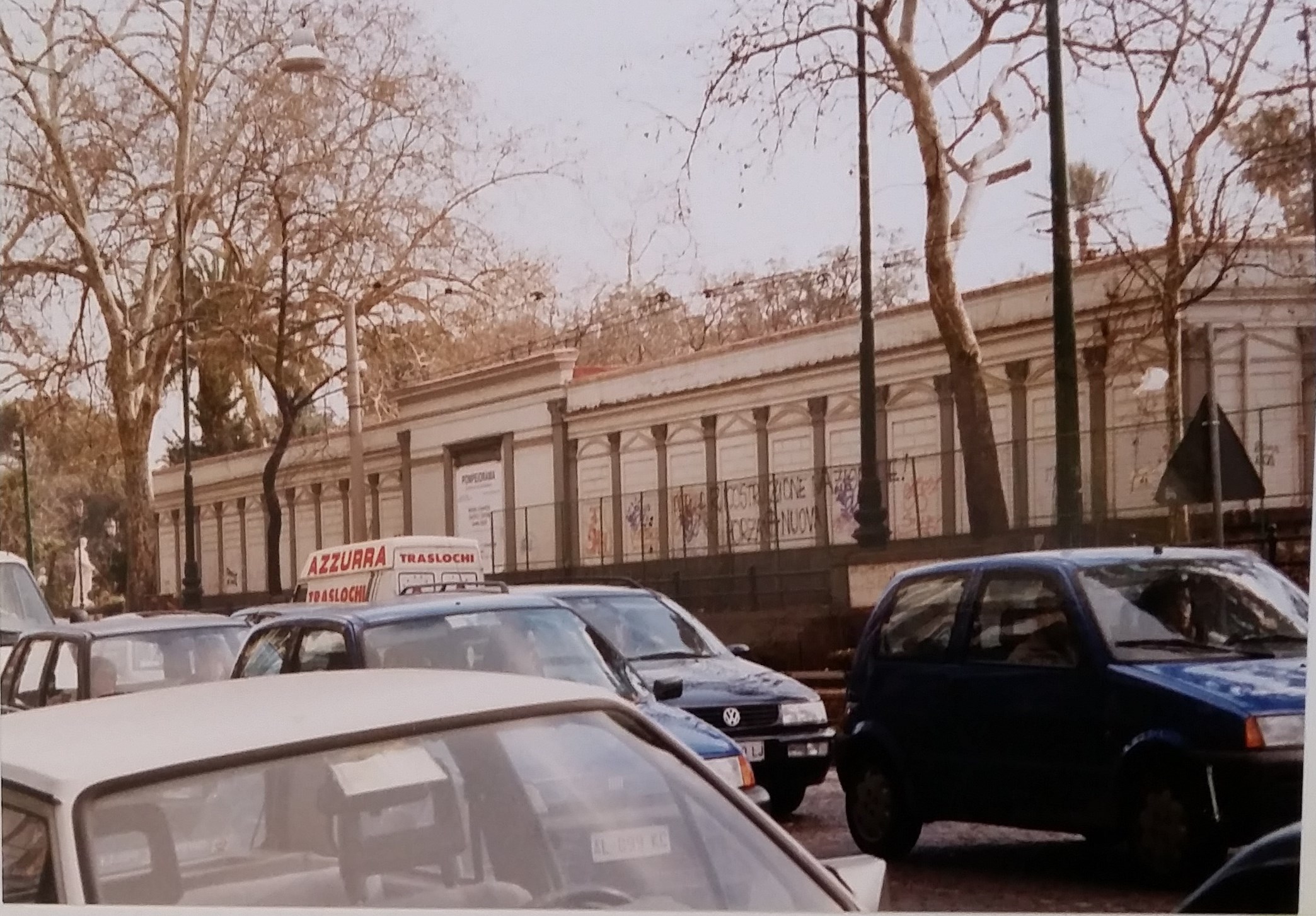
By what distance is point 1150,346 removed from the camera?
17.9ft

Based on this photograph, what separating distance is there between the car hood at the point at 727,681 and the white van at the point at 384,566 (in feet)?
2.70

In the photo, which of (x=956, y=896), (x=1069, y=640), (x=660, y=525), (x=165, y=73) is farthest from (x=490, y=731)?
(x=165, y=73)

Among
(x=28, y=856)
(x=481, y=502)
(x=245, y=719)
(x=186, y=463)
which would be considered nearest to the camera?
(x=28, y=856)

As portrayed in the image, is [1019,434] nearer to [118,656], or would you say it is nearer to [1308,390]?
[1308,390]

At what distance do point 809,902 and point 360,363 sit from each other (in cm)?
432

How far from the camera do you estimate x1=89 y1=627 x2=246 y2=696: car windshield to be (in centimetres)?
683

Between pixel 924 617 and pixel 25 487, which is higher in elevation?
pixel 25 487

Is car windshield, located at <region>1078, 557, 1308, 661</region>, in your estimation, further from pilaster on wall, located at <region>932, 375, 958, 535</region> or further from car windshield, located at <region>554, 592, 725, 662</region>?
car windshield, located at <region>554, 592, 725, 662</region>

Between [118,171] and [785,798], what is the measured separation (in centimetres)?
382

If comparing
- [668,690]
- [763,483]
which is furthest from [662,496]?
[668,690]

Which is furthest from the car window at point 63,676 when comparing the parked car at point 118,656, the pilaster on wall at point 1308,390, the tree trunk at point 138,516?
the pilaster on wall at point 1308,390

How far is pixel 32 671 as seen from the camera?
690cm

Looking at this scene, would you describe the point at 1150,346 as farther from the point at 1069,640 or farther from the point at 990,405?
the point at 1069,640

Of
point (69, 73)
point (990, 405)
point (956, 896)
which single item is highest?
point (69, 73)
